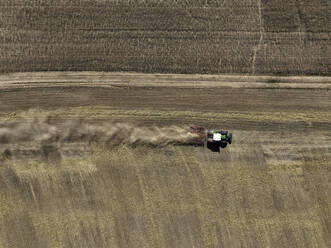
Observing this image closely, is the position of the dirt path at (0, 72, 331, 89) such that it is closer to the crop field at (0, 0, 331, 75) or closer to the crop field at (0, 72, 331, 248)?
the crop field at (0, 72, 331, 248)

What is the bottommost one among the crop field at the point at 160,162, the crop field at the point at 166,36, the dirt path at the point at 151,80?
the crop field at the point at 160,162

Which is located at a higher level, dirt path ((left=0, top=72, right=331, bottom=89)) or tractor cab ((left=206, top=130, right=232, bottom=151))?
dirt path ((left=0, top=72, right=331, bottom=89))

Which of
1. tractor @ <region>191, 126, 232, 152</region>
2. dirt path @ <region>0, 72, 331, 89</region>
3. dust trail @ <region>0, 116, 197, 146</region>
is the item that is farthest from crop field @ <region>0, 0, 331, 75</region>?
tractor @ <region>191, 126, 232, 152</region>

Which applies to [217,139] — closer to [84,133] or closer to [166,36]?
[166,36]

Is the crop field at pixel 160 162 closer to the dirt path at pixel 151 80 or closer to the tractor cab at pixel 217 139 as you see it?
the dirt path at pixel 151 80

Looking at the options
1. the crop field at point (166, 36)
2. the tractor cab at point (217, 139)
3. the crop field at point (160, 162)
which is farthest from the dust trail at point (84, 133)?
the crop field at point (166, 36)

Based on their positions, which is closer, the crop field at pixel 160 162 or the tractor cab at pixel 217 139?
the tractor cab at pixel 217 139

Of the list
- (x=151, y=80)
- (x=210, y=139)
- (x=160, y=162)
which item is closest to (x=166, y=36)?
(x=151, y=80)

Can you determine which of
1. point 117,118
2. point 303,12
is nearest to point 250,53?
point 303,12
